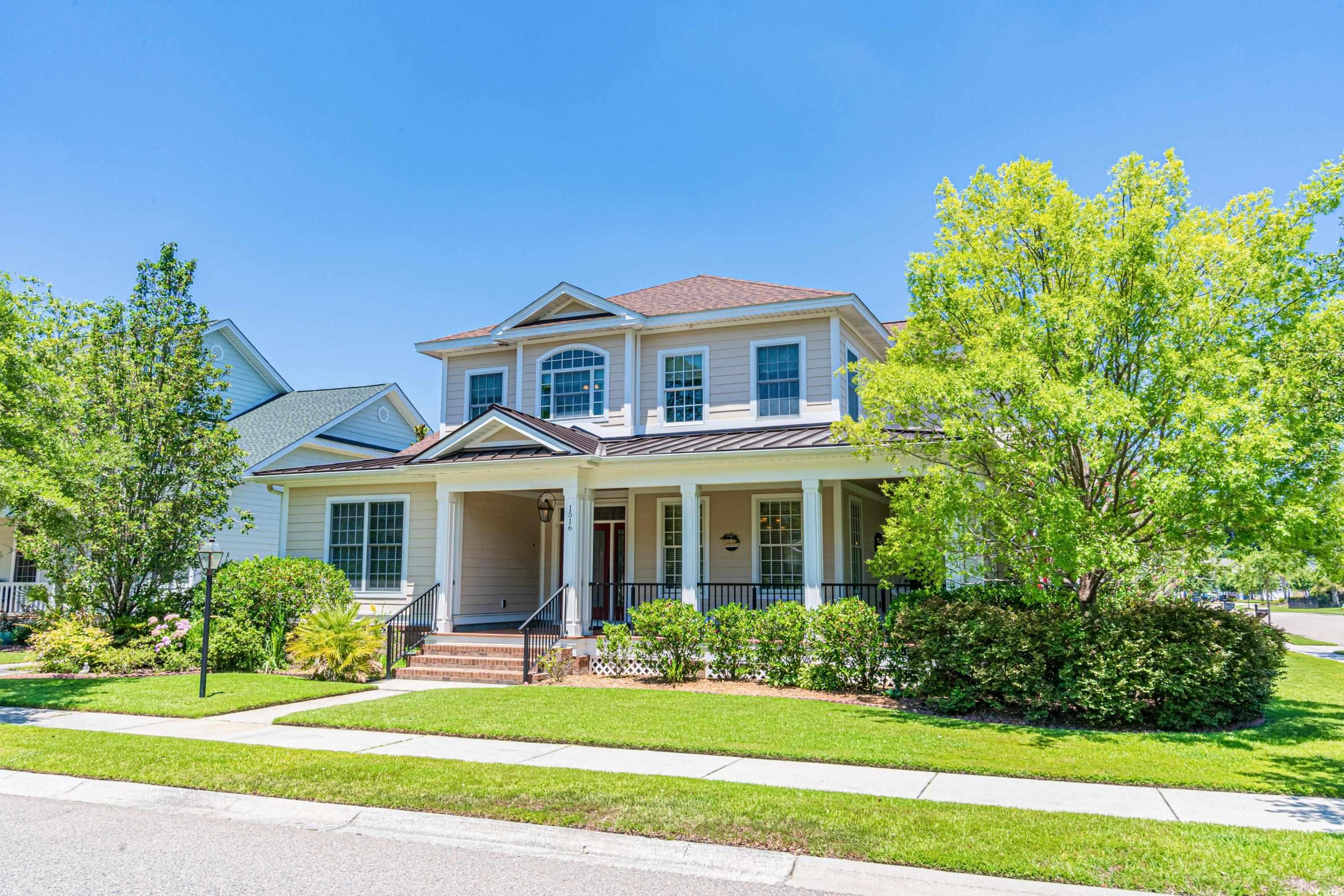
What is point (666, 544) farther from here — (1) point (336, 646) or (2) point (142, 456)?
(2) point (142, 456)

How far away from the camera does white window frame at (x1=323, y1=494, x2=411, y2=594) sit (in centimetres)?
1809

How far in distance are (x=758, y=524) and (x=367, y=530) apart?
834cm

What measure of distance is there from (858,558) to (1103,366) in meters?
8.87

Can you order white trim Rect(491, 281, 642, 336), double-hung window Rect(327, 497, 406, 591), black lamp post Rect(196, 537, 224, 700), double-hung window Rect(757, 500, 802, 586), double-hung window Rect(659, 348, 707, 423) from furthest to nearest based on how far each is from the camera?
double-hung window Rect(327, 497, 406, 591), white trim Rect(491, 281, 642, 336), double-hung window Rect(659, 348, 707, 423), double-hung window Rect(757, 500, 802, 586), black lamp post Rect(196, 537, 224, 700)

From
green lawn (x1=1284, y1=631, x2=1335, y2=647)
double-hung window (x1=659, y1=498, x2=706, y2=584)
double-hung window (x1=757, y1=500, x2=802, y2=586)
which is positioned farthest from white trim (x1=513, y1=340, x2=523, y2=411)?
green lawn (x1=1284, y1=631, x2=1335, y2=647)

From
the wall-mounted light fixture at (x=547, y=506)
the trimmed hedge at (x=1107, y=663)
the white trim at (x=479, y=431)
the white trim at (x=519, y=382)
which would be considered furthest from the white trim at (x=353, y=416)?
the trimmed hedge at (x=1107, y=663)

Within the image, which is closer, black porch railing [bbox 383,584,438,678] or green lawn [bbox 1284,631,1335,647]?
black porch railing [bbox 383,584,438,678]

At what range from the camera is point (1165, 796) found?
22.5 ft

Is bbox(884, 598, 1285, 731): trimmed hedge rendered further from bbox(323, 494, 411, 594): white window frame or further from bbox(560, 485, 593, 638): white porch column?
bbox(323, 494, 411, 594): white window frame

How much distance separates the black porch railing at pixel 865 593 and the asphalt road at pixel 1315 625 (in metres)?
14.9

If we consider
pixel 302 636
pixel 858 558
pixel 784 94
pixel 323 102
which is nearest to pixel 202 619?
pixel 302 636

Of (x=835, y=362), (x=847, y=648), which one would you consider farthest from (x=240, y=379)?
(x=847, y=648)

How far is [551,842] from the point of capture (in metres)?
5.82

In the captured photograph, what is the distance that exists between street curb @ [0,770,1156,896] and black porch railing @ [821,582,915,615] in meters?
7.88
